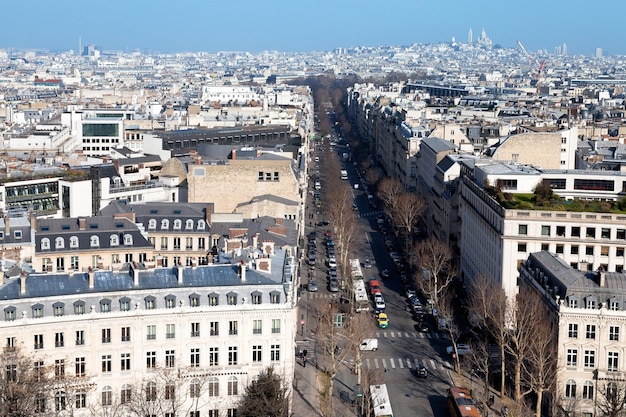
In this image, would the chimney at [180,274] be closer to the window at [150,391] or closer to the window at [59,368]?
the window at [150,391]

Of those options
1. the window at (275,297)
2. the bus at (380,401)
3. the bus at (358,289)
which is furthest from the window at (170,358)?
the bus at (358,289)

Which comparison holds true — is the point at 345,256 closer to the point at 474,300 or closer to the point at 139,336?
the point at 474,300

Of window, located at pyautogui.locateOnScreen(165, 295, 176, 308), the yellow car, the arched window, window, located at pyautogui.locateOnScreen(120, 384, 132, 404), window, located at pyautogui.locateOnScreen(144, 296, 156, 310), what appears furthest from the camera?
the yellow car

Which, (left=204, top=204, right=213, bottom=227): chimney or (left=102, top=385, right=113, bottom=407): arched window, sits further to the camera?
(left=204, top=204, right=213, bottom=227): chimney

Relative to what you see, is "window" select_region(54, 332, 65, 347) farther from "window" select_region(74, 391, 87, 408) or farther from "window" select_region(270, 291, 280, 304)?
"window" select_region(270, 291, 280, 304)

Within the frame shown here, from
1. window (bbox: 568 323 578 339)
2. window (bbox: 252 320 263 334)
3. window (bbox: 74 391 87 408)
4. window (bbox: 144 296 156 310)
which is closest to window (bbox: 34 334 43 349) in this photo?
window (bbox: 74 391 87 408)

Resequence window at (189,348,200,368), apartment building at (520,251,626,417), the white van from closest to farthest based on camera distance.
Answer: window at (189,348,200,368) < apartment building at (520,251,626,417) < the white van

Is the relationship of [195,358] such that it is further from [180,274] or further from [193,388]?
[180,274]
